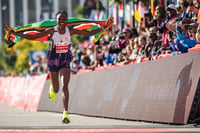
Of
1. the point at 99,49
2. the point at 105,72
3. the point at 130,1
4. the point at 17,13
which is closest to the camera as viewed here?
the point at 105,72

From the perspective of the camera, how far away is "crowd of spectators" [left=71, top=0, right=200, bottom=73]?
1203 cm

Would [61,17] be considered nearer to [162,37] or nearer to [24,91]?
[162,37]

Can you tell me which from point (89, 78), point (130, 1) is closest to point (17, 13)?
point (130, 1)

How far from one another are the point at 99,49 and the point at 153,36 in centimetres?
605

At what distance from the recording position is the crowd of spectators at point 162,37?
39.5ft

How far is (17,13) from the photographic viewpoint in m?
153

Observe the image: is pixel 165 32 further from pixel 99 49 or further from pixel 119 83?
pixel 99 49

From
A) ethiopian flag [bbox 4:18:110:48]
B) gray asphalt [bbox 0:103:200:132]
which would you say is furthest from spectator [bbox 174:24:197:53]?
ethiopian flag [bbox 4:18:110:48]

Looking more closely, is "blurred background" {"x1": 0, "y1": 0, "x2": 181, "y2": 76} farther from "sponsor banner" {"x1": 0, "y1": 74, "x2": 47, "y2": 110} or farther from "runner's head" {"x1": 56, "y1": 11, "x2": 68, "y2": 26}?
"runner's head" {"x1": 56, "y1": 11, "x2": 68, "y2": 26}

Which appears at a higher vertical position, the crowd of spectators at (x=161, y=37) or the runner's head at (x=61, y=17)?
the runner's head at (x=61, y=17)

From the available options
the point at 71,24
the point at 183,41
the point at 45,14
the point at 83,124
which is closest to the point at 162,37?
the point at 183,41

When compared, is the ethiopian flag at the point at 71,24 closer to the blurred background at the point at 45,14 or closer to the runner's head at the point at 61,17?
the blurred background at the point at 45,14

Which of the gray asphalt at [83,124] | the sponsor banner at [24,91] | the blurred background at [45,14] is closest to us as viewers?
the gray asphalt at [83,124]

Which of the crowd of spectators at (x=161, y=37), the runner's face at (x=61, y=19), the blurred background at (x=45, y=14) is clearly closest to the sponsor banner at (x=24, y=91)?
the blurred background at (x=45, y=14)
